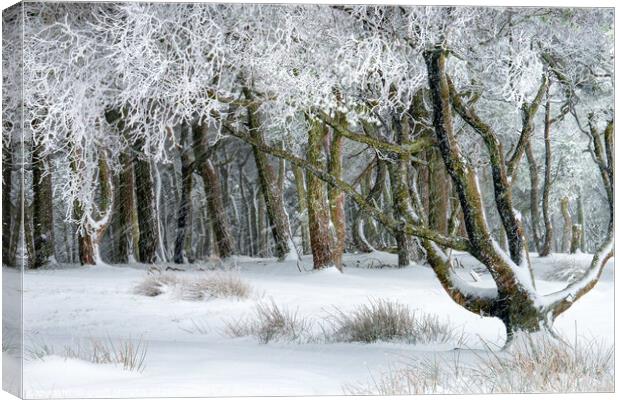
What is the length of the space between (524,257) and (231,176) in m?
1.84

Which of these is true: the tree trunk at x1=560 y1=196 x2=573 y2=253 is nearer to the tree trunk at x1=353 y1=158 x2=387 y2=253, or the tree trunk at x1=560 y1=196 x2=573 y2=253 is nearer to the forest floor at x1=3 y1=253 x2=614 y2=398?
the forest floor at x1=3 y1=253 x2=614 y2=398

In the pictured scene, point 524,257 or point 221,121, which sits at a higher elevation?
point 221,121

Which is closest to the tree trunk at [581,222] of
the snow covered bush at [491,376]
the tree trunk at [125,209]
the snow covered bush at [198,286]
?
the snow covered bush at [491,376]

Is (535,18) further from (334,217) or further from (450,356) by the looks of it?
(450,356)

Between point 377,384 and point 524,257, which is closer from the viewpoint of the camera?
point 377,384

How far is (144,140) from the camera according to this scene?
592cm

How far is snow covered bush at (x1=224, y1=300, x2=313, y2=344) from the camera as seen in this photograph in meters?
5.83

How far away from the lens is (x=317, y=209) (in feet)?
20.3

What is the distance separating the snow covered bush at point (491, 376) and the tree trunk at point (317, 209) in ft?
2.69

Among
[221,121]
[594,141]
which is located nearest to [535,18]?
[594,141]

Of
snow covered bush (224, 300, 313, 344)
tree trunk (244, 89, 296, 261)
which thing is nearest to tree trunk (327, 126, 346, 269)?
tree trunk (244, 89, 296, 261)

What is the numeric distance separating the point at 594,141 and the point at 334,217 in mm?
1690

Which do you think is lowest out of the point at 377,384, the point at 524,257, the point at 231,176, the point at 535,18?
the point at 377,384

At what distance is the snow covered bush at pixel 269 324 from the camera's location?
19.1 ft
